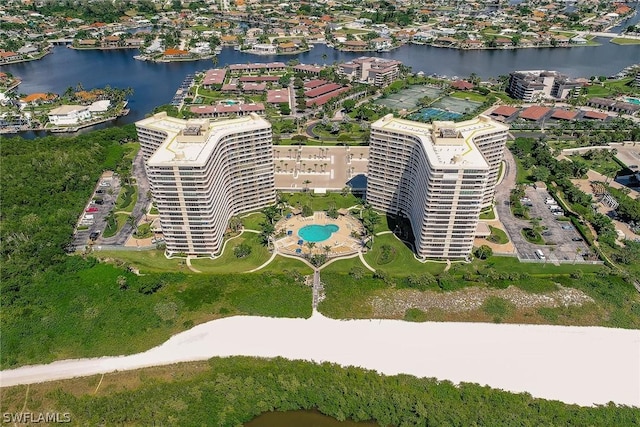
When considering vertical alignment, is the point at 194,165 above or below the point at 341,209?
above

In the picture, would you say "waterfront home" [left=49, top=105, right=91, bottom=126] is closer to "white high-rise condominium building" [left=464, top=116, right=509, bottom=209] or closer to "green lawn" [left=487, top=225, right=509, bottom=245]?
"white high-rise condominium building" [left=464, top=116, right=509, bottom=209]

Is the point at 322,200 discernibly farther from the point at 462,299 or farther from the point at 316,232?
the point at 462,299

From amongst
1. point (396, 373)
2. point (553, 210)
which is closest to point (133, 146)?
point (396, 373)

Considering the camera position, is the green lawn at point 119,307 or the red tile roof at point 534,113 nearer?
the green lawn at point 119,307

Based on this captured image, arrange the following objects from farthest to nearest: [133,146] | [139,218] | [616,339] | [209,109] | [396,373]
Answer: [209,109] → [133,146] → [139,218] → [616,339] → [396,373]

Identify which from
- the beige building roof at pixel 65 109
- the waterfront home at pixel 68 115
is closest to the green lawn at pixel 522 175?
the waterfront home at pixel 68 115

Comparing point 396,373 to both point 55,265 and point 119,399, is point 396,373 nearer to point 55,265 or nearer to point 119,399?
point 119,399

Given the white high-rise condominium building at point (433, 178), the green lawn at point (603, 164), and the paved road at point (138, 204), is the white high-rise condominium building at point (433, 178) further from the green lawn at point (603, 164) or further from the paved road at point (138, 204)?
the paved road at point (138, 204)
